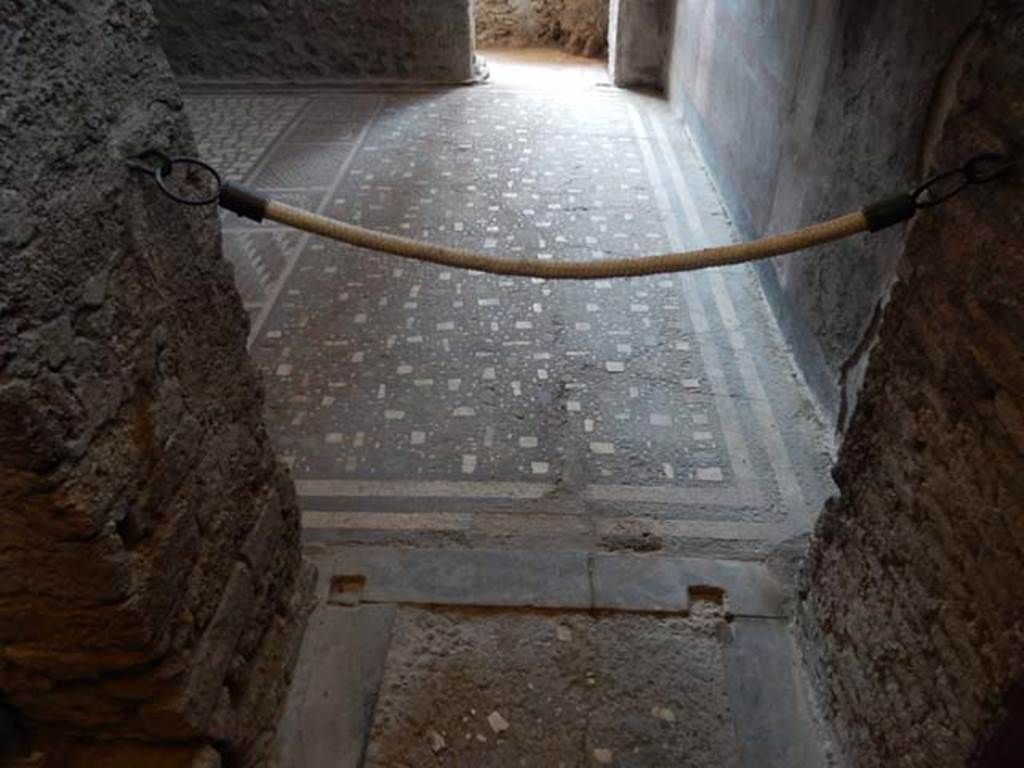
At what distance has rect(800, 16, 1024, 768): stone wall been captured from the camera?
1162 millimetres

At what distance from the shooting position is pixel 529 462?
2641 millimetres

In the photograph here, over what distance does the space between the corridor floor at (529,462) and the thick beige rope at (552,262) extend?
1.03 m

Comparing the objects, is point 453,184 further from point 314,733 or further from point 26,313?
point 26,313

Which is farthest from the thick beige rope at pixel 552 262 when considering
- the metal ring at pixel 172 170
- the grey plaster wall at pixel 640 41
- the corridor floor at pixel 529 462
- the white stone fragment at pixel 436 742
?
the grey plaster wall at pixel 640 41

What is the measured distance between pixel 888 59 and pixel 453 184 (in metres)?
2.74

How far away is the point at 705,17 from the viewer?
463 centimetres

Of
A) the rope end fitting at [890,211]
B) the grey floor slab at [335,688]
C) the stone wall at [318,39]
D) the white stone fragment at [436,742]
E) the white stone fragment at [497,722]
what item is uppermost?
the rope end fitting at [890,211]

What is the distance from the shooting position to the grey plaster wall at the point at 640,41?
18.5 ft

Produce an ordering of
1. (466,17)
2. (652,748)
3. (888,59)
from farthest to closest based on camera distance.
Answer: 1. (466,17)
2. (888,59)
3. (652,748)

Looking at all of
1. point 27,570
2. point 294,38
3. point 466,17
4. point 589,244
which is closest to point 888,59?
point 589,244

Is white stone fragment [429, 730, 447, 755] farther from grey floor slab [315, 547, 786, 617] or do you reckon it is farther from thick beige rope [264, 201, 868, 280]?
thick beige rope [264, 201, 868, 280]

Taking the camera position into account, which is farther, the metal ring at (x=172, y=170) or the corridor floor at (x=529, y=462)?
the corridor floor at (x=529, y=462)

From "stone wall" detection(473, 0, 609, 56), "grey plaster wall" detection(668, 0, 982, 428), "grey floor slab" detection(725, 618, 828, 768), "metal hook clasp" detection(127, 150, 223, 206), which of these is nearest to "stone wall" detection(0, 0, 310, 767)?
"metal hook clasp" detection(127, 150, 223, 206)

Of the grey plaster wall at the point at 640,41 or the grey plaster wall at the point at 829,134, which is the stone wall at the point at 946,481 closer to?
the grey plaster wall at the point at 829,134
